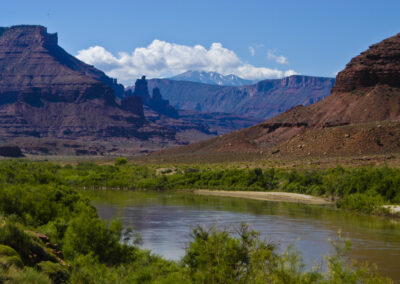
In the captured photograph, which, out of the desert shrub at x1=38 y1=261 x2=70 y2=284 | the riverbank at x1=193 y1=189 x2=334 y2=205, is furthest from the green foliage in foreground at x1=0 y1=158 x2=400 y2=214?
the desert shrub at x1=38 y1=261 x2=70 y2=284

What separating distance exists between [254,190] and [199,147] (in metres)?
74.1

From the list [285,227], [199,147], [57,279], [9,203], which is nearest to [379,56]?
[199,147]

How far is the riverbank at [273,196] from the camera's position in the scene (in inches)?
2605

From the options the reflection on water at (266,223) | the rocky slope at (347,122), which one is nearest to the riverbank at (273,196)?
the reflection on water at (266,223)

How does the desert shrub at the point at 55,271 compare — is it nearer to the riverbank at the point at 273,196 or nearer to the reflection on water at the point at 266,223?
the reflection on water at the point at 266,223

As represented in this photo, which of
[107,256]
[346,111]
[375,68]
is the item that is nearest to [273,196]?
[107,256]

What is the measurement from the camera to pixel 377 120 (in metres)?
119

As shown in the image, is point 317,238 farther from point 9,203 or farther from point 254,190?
point 254,190

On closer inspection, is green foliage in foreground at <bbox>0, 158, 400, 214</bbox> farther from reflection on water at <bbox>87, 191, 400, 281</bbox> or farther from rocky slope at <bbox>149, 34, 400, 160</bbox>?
rocky slope at <bbox>149, 34, 400, 160</bbox>

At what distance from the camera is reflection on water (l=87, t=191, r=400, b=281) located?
33.9m

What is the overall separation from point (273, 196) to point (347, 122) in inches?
2212

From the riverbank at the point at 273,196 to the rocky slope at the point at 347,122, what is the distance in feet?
101

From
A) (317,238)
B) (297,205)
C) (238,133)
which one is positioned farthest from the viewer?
(238,133)

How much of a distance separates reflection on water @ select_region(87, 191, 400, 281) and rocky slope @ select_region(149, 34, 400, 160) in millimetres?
43188
